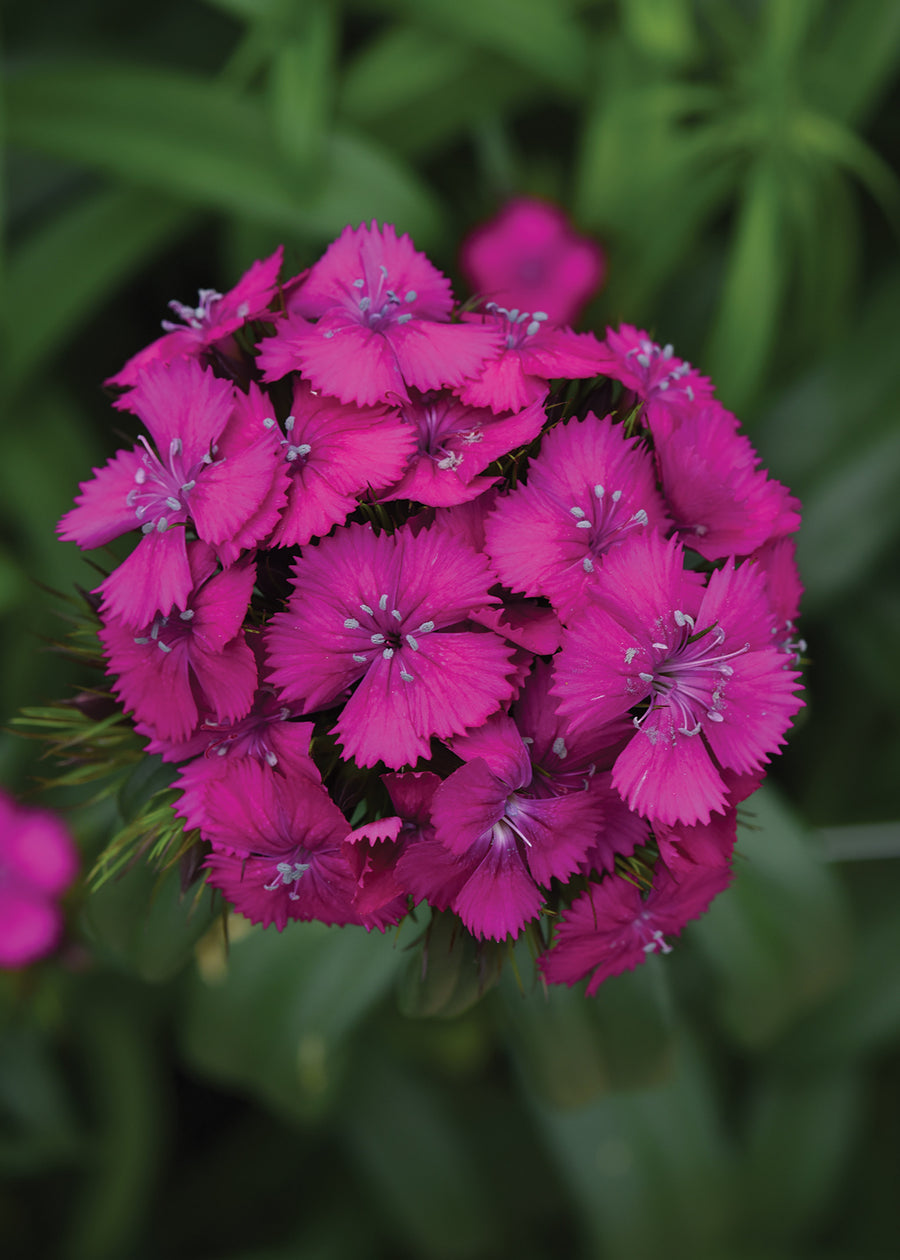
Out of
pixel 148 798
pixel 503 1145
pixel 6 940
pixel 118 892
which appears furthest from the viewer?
pixel 503 1145

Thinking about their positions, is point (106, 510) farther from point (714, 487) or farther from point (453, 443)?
point (714, 487)

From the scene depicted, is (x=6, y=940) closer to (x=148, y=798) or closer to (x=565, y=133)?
(x=148, y=798)

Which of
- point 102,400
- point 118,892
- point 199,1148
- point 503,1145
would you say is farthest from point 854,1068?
point 102,400

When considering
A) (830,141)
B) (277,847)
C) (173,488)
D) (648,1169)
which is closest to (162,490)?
(173,488)

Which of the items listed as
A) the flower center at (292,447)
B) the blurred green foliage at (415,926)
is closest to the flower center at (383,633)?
the flower center at (292,447)

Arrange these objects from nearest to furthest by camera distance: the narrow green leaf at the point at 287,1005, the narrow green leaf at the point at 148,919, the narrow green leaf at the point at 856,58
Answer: the narrow green leaf at the point at 148,919, the narrow green leaf at the point at 287,1005, the narrow green leaf at the point at 856,58

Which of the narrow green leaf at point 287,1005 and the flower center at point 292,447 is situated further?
the narrow green leaf at point 287,1005

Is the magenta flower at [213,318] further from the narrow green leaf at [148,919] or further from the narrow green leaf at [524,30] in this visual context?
the narrow green leaf at [524,30]

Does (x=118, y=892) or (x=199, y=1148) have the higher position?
(x=118, y=892)
